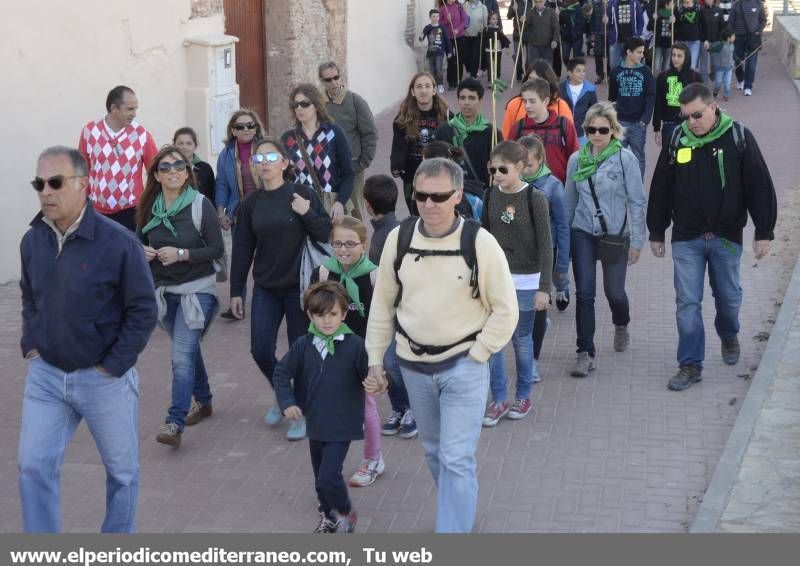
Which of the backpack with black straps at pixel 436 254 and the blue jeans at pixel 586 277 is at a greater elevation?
the backpack with black straps at pixel 436 254

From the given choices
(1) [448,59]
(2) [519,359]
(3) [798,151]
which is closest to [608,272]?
(2) [519,359]

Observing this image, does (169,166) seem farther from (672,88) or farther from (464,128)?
(672,88)

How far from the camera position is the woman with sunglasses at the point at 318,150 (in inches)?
360

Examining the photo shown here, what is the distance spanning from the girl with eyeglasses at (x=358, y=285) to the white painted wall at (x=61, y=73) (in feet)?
16.2

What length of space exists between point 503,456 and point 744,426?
1.42 metres

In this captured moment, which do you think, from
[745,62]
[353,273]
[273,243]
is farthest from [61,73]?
[745,62]

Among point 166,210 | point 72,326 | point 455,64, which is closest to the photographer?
point 72,326

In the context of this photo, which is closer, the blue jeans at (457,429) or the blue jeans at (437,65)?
the blue jeans at (457,429)

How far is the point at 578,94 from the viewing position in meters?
12.4

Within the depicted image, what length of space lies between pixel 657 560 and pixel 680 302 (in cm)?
291

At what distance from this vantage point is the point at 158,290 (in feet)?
24.3

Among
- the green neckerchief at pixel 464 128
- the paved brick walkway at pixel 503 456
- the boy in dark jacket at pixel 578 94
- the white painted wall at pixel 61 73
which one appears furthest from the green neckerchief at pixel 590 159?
the white painted wall at pixel 61 73

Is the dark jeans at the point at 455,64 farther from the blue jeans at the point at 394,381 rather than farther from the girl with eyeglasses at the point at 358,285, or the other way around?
the girl with eyeglasses at the point at 358,285

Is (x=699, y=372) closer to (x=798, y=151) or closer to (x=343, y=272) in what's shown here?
(x=343, y=272)
